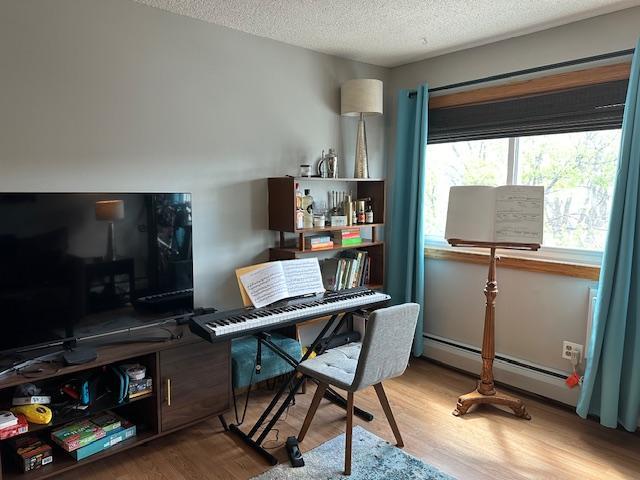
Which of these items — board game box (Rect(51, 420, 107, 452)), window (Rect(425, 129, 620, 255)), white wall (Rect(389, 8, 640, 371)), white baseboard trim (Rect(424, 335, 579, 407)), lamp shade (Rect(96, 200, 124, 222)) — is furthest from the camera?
white baseboard trim (Rect(424, 335, 579, 407))

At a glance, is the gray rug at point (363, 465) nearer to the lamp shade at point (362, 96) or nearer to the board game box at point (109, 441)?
the board game box at point (109, 441)

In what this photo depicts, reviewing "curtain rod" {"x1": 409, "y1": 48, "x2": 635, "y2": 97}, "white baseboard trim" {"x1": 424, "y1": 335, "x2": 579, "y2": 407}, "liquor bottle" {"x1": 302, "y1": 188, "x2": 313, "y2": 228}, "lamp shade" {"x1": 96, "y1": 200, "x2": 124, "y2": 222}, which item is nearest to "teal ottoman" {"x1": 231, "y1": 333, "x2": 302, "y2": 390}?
"liquor bottle" {"x1": 302, "y1": 188, "x2": 313, "y2": 228}

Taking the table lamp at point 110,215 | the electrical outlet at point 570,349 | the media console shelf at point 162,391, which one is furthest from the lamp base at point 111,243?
the electrical outlet at point 570,349

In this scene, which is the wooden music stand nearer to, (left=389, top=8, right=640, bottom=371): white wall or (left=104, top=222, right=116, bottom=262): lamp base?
(left=389, top=8, right=640, bottom=371): white wall

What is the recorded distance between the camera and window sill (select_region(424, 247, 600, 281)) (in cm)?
282

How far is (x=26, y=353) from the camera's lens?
7.07 feet

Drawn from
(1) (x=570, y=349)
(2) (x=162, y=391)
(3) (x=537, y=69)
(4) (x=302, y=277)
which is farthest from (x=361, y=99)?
(2) (x=162, y=391)

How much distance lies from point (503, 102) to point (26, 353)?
316 cm

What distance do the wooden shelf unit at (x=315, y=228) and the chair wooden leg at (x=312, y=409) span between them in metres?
0.97

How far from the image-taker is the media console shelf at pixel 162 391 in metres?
2.10

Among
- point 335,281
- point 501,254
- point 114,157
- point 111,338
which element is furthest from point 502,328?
point 114,157

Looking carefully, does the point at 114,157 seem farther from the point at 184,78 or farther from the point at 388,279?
the point at 388,279

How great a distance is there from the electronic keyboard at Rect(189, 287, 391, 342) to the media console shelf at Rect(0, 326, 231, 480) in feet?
0.72

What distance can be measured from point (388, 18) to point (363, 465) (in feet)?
8.10
